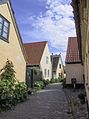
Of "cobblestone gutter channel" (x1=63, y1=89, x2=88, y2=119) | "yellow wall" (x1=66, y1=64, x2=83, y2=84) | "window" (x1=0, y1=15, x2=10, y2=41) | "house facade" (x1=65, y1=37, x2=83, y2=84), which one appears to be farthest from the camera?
"yellow wall" (x1=66, y1=64, x2=83, y2=84)

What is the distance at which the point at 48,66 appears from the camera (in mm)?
48719

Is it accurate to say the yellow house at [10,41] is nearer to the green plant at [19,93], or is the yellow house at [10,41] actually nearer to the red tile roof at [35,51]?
the green plant at [19,93]

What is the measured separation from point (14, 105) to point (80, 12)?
927 cm

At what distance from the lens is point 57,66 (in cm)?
5831

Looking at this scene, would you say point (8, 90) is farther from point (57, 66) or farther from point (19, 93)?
point (57, 66)

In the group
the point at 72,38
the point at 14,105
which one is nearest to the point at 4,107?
the point at 14,105

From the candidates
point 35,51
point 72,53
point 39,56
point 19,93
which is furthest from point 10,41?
point 35,51

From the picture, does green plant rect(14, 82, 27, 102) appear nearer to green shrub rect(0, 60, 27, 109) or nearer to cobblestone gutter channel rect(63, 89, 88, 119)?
green shrub rect(0, 60, 27, 109)

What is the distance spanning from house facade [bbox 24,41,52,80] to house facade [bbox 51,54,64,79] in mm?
8311

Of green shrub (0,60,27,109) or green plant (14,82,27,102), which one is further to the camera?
green plant (14,82,27,102)

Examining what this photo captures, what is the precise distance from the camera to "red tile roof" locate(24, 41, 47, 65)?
4150 cm

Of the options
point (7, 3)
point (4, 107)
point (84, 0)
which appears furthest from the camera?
point (7, 3)

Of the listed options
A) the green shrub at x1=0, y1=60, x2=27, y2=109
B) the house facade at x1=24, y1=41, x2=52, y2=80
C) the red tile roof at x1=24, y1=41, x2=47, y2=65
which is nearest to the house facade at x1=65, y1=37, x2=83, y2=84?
the green shrub at x1=0, y1=60, x2=27, y2=109

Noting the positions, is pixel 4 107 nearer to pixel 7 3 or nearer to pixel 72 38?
pixel 7 3
